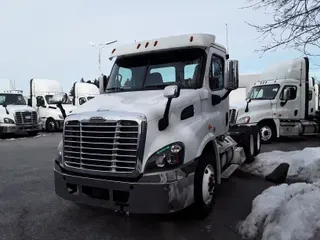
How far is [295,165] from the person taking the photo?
23.1ft

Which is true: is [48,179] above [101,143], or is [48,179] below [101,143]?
below

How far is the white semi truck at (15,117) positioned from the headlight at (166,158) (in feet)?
47.2

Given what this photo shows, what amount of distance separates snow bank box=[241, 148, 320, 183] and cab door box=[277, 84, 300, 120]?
482 centimetres

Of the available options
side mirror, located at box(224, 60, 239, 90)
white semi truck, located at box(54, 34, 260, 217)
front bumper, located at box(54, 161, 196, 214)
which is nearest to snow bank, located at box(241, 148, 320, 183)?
white semi truck, located at box(54, 34, 260, 217)

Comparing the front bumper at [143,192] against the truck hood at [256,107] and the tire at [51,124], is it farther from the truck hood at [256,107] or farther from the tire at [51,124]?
the tire at [51,124]

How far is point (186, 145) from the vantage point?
12.8ft

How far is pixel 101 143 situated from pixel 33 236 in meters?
1.52

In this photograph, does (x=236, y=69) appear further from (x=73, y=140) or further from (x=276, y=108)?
(x=276, y=108)

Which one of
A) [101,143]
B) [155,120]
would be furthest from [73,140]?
[155,120]

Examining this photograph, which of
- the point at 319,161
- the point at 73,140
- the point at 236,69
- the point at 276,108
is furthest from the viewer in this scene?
the point at 276,108

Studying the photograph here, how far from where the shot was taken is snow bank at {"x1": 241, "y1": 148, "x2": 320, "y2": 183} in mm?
6523

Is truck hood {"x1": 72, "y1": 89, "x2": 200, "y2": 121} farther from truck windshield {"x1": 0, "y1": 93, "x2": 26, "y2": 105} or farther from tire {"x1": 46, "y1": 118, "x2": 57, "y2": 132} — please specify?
tire {"x1": 46, "y1": 118, "x2": 57, "y2": 132}

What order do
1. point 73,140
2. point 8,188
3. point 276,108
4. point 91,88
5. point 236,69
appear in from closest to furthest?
point 73,140 → point 236,69 → point 8,188 → point 276,108 → point 91,88

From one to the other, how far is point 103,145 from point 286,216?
2404 mm
